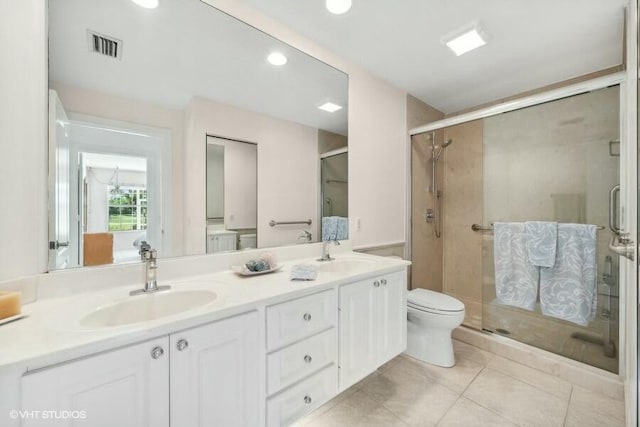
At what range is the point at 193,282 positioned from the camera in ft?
3.92

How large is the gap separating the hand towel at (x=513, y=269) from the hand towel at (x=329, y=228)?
1.51 meters

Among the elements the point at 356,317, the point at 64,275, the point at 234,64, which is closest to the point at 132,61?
the point at 234,64

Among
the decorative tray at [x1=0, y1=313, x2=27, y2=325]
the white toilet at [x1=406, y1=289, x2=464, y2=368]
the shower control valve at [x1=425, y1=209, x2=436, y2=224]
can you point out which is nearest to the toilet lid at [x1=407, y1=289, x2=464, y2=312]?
the white toilet at [x1=406, y1=289, x2=464, y2=368]

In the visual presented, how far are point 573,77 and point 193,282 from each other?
3215mm

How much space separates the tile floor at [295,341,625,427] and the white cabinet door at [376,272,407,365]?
30 centimetres

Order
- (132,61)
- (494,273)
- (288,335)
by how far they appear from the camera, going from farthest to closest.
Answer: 1. (494,273)
2. (132,61)
3. (288,335)

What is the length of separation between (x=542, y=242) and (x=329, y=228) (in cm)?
168

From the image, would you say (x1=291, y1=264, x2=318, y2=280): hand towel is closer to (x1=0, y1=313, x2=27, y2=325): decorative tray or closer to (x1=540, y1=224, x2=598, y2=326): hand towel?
(x1=0, y1=313, x2=27, y2=325): decorative tray

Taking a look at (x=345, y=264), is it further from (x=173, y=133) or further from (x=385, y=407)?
(x=173, y=133)

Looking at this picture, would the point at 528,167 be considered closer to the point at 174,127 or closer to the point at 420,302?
the point at 420,302

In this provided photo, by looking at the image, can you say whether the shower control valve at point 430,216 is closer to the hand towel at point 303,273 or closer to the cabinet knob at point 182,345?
the hand towel at point 303,273

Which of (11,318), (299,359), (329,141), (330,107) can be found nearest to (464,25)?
(330,107)

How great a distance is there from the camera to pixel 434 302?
78.3 inches

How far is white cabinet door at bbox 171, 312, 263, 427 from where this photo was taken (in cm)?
80
